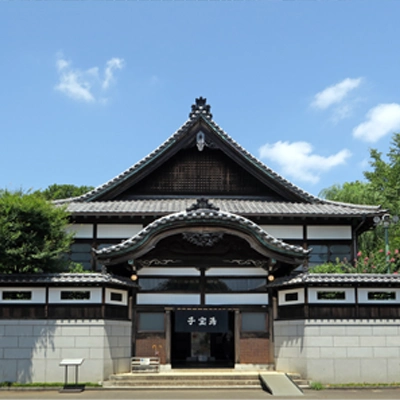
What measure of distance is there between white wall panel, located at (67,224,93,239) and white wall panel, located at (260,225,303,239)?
652cm

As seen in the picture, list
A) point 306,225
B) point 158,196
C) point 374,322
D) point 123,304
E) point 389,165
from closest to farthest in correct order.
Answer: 1. point 374,322
2. point 123,304
3. point 306,225
4. point 158,196
5. point 389,165

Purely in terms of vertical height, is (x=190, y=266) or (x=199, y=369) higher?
(x=190, y=266)

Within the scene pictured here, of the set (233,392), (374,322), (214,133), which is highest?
(214,133)

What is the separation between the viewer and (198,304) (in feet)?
61.5

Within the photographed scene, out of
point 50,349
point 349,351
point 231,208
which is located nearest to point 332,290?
point 349,351

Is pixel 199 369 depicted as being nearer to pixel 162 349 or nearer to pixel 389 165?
pixel 162 349

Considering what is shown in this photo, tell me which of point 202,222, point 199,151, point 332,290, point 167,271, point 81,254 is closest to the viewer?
point 332,290

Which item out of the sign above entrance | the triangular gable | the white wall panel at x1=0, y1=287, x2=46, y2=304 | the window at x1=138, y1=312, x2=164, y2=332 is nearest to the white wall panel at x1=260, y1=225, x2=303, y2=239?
the triangular gable

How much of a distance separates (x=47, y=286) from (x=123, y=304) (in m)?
2.62

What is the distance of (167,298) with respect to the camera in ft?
61.7

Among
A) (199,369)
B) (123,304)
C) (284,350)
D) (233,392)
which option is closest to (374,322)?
(284,350)

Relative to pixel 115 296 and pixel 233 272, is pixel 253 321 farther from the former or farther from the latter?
pixel 115 296

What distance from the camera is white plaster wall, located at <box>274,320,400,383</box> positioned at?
16141mm

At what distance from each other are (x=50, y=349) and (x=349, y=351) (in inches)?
358
